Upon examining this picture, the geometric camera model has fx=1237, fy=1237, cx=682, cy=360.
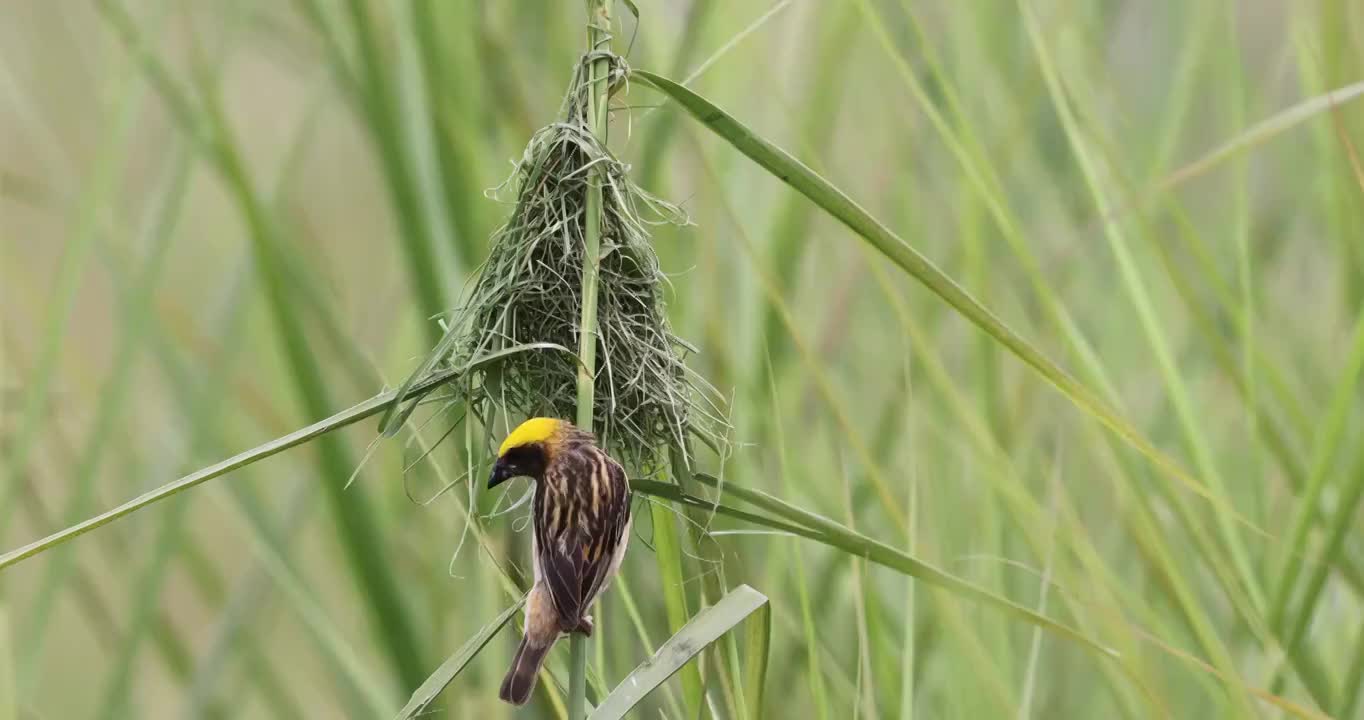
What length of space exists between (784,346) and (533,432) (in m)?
1.00

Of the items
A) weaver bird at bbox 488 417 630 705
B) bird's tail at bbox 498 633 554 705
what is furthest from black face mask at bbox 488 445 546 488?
bird's tail at bbox 498 633 554 705

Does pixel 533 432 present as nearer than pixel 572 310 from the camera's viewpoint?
Yes

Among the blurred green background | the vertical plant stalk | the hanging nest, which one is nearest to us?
the vertical plant stalk

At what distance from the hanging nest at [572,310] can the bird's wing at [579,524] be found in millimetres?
121

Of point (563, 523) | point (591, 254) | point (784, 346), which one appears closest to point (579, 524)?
point (563, 523)

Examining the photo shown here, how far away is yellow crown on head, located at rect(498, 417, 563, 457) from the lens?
84 cm

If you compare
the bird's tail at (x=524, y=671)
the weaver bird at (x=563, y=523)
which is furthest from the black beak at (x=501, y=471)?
the bird's tail at (x=524, y=671)

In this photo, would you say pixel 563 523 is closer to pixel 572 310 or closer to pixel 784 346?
pixel 572 310

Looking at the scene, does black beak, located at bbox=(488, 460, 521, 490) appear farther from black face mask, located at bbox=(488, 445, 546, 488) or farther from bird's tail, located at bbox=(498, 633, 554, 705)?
bird's tail, located at bbox=(498, 633, 554, 705)

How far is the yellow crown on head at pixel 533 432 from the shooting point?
33.1 inches

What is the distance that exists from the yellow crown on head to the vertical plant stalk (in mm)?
35

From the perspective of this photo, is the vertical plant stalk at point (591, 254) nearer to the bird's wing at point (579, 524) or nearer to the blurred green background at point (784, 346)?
the bird's wing at point (579, 524)

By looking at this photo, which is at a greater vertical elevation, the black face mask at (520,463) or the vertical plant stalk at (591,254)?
the vertical plant stalk at (591,254)

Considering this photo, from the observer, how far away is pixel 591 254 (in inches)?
33.3
